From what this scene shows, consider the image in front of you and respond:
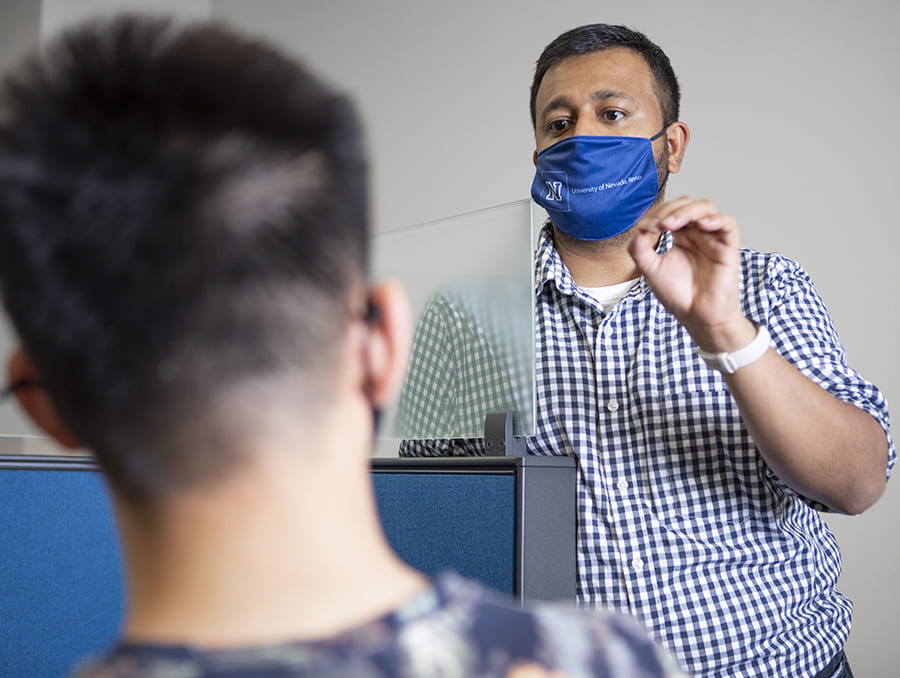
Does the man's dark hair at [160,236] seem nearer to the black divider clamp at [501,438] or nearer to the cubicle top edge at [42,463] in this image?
the black divider clamp at [501,438]

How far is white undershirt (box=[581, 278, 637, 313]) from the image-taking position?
1.34m

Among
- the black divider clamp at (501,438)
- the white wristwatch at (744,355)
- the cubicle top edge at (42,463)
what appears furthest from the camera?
the cubicle top edge at (42,463)

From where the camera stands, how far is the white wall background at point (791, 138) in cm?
212

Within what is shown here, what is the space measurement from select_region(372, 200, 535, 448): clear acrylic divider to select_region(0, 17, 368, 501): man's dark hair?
74 cm

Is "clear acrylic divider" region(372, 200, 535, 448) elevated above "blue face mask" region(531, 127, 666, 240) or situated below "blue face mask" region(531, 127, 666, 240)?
below

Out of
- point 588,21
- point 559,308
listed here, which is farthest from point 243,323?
point 588,21

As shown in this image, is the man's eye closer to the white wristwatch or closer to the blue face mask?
the blue face mask

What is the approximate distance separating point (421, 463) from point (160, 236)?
33.9 inches

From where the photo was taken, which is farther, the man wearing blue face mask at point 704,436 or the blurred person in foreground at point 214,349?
the man wearing blue face mask at point 704,436

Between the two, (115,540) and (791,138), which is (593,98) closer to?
(115,540)

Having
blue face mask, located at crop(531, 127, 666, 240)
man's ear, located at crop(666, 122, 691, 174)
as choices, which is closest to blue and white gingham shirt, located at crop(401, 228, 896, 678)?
blue face mask, located at crop(531, 127, 666, 240)

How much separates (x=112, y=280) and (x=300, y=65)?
0.47 ft

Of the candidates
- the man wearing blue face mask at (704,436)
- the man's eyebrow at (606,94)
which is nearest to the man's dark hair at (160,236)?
the man wearing blue face mask at (704,436)

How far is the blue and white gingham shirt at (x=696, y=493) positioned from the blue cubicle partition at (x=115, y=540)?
75mm
